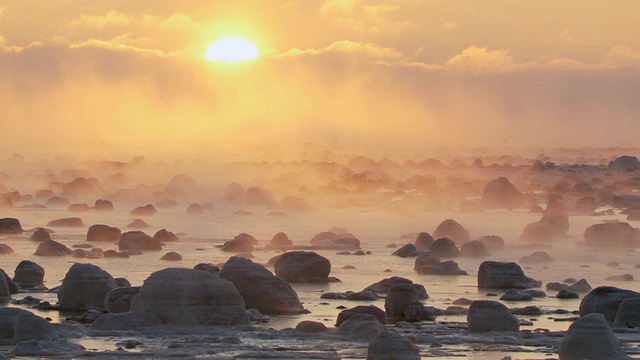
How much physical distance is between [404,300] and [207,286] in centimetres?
406

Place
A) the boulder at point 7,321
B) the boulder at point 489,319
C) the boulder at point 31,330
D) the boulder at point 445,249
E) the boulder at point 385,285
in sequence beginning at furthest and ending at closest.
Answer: the boulder at point 445,249, the boulder at point 385,285, the boulder at point 489,319, the boulder at point 7,321, the boulder at point 31,330

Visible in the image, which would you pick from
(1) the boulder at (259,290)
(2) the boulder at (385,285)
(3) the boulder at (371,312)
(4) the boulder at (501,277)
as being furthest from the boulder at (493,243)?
(3) the boulder at (371,312)

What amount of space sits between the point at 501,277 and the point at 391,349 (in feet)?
42.8

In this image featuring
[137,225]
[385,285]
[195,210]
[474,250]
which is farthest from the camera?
[195,210]

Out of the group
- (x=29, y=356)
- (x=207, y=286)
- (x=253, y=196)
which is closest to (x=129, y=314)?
(x=207, y=286)

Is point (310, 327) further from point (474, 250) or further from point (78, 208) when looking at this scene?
point (78, 208)

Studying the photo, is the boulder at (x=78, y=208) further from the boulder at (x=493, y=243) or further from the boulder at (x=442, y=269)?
the boulder at (x=442, y=269)

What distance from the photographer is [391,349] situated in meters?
21.2

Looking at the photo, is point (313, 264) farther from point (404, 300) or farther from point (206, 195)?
point (206, 195)

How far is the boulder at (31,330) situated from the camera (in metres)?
23.1

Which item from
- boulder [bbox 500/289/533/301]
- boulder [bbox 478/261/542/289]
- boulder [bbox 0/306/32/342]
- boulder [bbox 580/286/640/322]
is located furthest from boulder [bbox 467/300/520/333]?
boulder [bbox 478/261/542/289]

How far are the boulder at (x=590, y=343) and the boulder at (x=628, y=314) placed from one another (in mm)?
3734

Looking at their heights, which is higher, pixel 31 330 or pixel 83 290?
pixel 83 290

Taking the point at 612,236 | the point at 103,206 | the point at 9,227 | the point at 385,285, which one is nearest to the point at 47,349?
the point at 385,285
